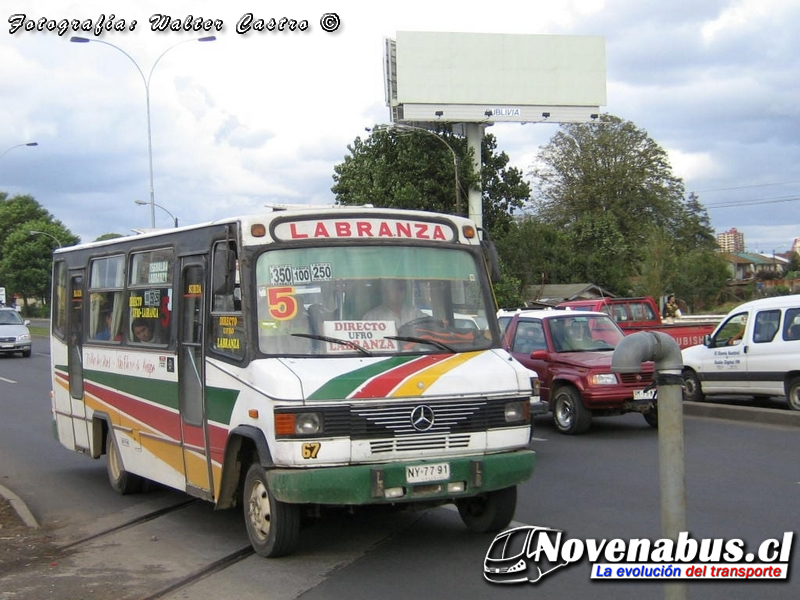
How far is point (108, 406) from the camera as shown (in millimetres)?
10164

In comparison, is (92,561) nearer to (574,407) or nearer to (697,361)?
(574,407)

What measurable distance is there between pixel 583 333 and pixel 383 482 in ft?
28.0

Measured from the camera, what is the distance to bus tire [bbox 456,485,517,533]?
7621 mm

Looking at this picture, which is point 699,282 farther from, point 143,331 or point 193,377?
point 193,377

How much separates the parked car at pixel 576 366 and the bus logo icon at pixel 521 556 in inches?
222

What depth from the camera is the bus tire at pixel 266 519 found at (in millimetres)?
6973

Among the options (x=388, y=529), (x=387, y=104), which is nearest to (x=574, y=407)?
(x=388, y=529)

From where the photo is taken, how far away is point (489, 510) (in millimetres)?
7711

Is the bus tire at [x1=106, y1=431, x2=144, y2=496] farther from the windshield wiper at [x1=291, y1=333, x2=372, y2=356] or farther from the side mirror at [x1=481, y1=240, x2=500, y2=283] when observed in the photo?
the side mirror at [x1=481, y1=240, x2=500, y2=283]

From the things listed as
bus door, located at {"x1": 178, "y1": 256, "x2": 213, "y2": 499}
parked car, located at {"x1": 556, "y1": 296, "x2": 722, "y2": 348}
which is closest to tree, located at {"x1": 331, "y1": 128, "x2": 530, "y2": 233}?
parked car, located at {"x1": 556, "y1": 296, "x2": 722, "y2": 348}

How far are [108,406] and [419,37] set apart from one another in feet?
129

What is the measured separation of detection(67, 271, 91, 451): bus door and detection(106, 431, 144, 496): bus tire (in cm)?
52

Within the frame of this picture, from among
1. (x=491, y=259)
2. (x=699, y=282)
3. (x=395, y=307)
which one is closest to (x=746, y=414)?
(x=491, y=259)

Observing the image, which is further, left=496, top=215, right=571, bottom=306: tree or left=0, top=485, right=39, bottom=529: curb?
left=496, top=215, right=571, bottom=306: tree
